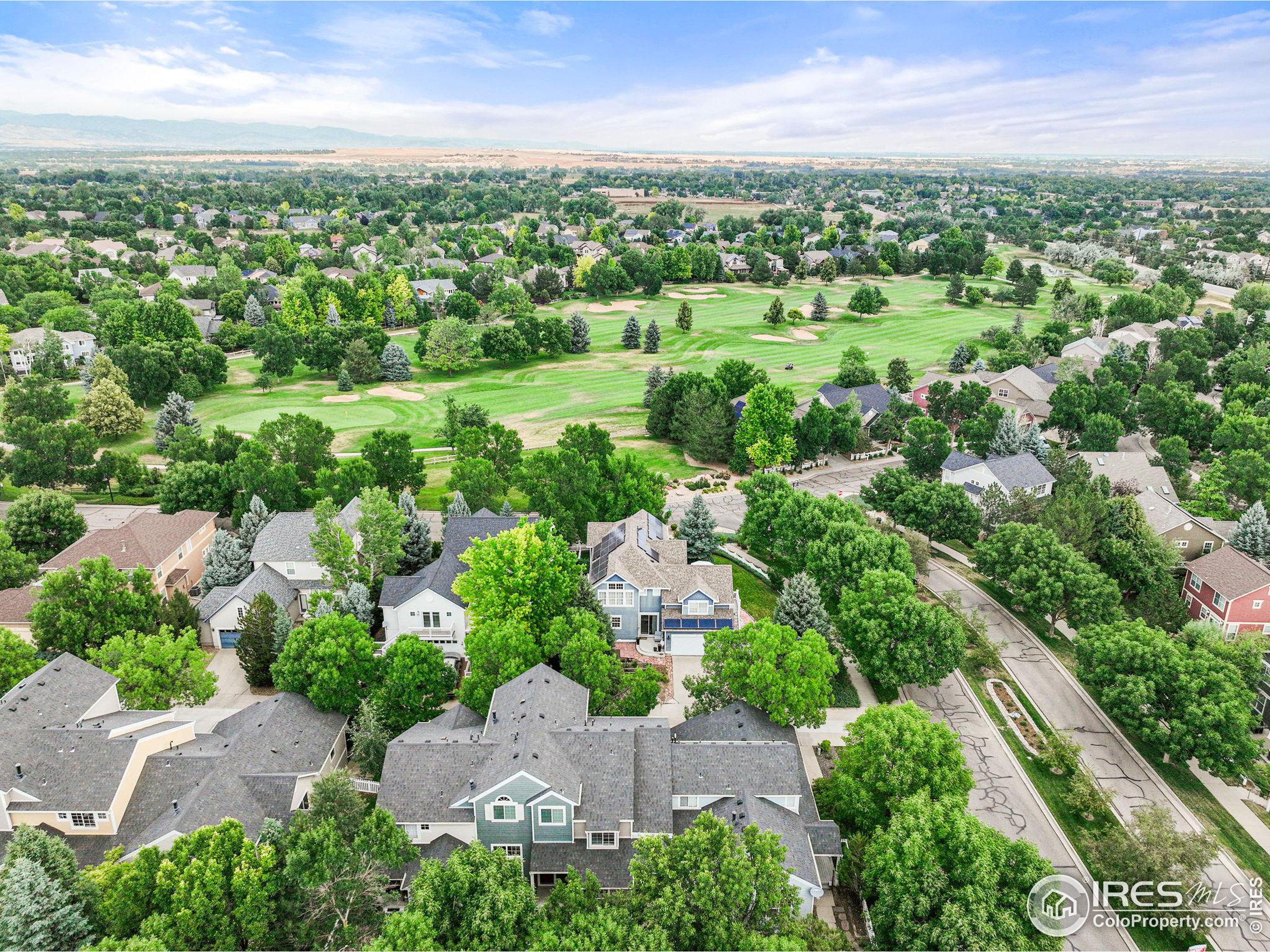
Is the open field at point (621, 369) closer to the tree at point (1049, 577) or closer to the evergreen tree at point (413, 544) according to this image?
the evergreen tree at point (413, 544)

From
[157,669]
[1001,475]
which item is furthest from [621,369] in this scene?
[157,669]

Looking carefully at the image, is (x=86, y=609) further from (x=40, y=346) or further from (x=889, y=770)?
(x=40, y=346)

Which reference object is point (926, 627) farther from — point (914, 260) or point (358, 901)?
point (914, 260)

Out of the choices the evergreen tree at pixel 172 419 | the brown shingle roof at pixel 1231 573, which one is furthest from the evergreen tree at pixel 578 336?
the brown shingle roof at pixel 1231 573

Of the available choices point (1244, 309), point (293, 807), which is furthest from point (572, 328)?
point (1244, 309)

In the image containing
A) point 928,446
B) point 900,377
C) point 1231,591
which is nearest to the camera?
point 1231,591

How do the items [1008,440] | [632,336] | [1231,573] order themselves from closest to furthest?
[1231,573] < [1008,440] < [632,336]

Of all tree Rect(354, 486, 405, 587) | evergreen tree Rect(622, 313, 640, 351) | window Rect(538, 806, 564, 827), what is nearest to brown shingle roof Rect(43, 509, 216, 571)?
tree Rect(354, 486, 405, 587)
